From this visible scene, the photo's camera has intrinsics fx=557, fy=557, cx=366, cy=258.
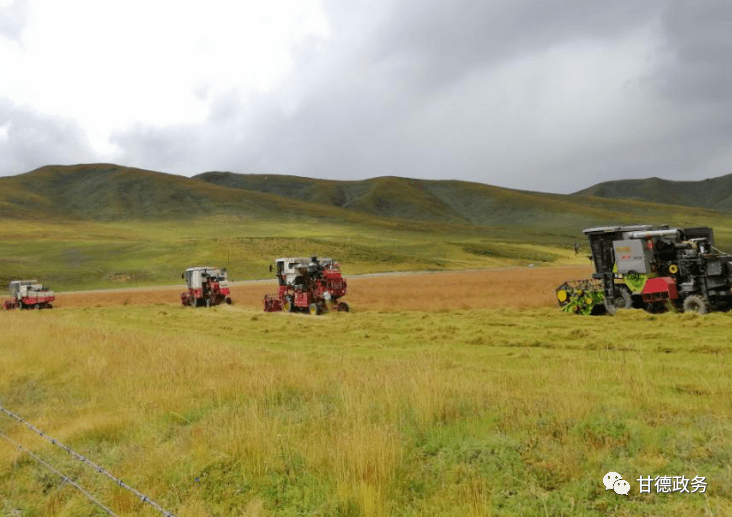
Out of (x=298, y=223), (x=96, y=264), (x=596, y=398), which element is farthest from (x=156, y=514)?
(x=298, y=223)

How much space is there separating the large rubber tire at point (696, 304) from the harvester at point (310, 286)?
598 inches

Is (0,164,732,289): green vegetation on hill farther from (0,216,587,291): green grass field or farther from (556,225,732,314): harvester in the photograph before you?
(556,225,732,314): harvester

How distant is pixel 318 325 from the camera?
881 inches

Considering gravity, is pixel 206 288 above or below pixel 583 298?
above

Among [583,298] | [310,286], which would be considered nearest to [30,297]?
[310,286]

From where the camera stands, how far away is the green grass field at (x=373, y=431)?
5.15 metres

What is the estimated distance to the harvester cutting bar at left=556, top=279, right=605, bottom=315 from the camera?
2109 centimetres

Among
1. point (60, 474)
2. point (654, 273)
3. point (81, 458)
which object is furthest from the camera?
point (654, 273)

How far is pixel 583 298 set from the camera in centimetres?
2133

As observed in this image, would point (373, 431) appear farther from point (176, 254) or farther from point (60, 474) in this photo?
point (176, 254)

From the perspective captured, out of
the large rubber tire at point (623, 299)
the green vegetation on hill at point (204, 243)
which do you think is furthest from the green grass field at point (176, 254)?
the large rubber tire at point (623, 299)

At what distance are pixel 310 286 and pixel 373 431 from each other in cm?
2330

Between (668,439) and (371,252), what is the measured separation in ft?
304

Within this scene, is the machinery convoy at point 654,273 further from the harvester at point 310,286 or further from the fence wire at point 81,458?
the fence wire at point 81,458
